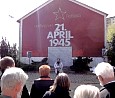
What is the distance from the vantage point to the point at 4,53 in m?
36.0

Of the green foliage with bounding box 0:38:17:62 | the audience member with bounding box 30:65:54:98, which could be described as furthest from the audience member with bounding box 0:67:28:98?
the green foliage with bounding box 0:38:17:62

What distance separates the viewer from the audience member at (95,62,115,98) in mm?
4406

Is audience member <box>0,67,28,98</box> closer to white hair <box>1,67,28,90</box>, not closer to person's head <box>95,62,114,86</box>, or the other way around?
white hair <box>1,67,28,90</box>

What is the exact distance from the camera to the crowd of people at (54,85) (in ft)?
12.1

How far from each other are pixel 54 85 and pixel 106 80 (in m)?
0.76

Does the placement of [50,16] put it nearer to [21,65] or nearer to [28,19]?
[28,19]

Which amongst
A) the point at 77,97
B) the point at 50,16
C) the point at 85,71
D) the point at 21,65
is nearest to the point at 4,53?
the point at 21,65

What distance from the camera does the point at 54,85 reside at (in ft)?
16.2

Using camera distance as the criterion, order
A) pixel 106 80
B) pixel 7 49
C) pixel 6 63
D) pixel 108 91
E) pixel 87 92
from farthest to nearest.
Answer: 1. pixel 7 49
2. pixel 6 63
3. pixel 106 80
4. pixel 108 91
5. pixel 87 92

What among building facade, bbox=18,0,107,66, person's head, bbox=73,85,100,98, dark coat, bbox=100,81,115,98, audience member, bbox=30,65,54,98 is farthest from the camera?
building facade, bbox=18,0,107,66

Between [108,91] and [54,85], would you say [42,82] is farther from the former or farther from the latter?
[108,91]

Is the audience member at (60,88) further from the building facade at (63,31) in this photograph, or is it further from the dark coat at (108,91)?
the building facade at (63,31)

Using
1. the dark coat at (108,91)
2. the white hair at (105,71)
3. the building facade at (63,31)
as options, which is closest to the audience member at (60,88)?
the white hair at (105,71)

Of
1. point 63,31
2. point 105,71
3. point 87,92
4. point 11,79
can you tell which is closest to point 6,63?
point 105,71
